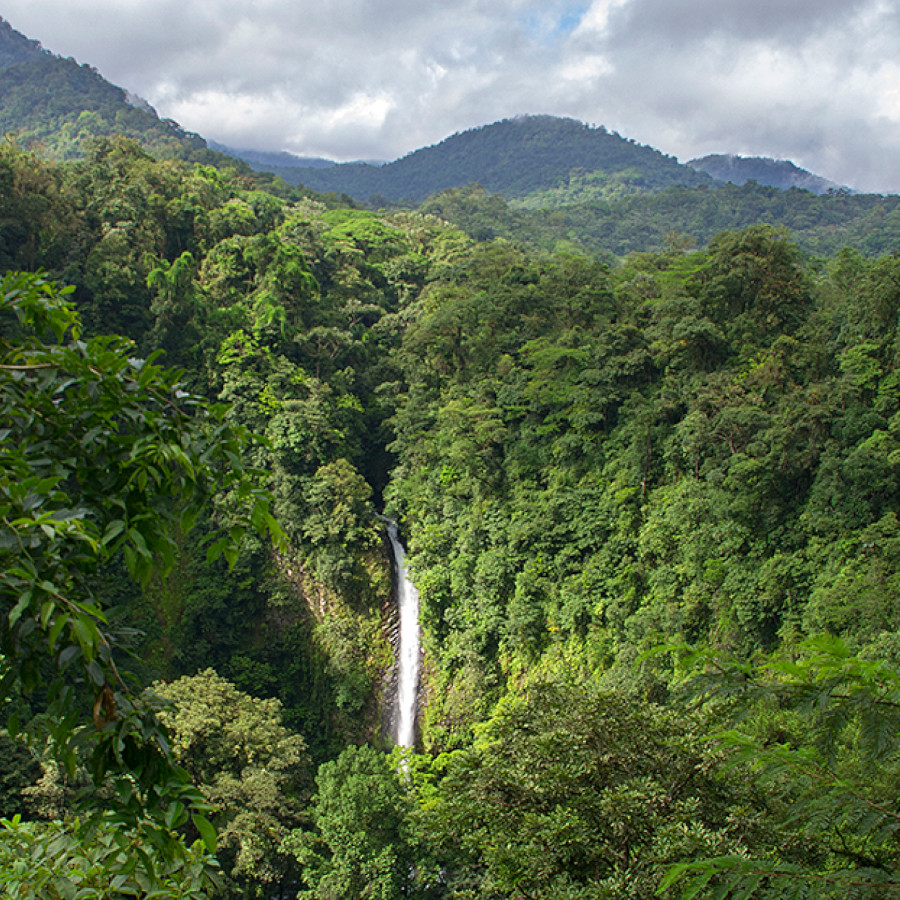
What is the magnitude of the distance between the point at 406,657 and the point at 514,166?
98.2 m

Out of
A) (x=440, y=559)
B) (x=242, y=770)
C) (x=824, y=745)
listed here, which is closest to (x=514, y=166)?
(x=440, y=559)

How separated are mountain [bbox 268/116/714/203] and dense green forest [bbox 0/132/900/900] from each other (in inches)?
2933

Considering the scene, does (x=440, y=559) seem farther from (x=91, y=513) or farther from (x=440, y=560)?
(x=91, y=513)

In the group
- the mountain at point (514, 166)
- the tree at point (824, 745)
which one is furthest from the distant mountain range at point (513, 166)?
the tree at point (824, 745)

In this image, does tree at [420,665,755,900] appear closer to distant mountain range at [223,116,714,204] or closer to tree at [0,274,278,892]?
tree at [0,274,278,892]

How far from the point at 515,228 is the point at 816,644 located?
165 ft

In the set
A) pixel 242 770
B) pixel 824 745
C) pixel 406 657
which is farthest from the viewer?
pixel 406 657

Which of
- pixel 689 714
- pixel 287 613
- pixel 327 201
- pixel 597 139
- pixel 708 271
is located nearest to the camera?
pixel 689 714

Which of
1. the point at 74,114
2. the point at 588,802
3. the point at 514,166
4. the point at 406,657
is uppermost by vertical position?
the point at 514,166

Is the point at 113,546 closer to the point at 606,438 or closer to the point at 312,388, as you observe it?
the point at 606,438

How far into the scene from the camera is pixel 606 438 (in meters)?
14.9

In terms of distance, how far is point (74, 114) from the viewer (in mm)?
50625

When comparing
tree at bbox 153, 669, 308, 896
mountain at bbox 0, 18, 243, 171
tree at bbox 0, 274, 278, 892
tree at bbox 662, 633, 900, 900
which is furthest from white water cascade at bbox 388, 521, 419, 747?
mountain at bbox 0, 18, 243, 171

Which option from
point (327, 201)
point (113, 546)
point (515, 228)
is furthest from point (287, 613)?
point (515, 228)
